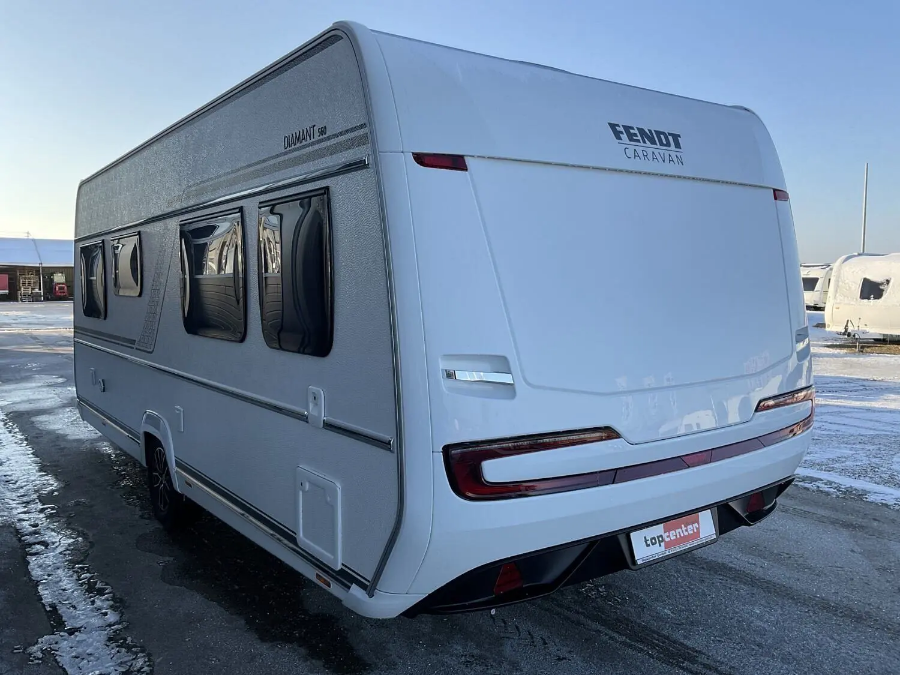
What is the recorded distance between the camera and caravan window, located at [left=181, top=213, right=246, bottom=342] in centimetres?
362

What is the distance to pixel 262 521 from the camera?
342cm

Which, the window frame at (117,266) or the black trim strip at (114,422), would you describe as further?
the black trim strip at (114,422)

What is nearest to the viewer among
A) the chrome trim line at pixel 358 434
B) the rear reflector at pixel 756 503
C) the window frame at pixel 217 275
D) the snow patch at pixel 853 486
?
the chrome trim line at pixel 358 434

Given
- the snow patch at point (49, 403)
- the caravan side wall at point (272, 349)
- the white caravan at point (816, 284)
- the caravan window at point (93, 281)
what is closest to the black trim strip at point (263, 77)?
the caravan side wall at point (272, 349)

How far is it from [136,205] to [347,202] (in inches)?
126

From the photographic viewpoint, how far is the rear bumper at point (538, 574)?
2596mm

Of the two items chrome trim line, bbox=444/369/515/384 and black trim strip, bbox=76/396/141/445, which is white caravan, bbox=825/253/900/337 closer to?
black trim strip, bbox=76/396/141/445

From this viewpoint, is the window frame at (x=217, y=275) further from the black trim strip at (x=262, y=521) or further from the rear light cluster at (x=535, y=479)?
the rear light cluster at (x=535, y=479)

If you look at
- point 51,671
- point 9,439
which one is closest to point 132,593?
point 51,671

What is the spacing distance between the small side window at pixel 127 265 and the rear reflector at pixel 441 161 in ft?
11.1

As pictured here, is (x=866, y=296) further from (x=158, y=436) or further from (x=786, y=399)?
(x=158, y=436)

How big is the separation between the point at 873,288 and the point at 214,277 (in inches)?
727

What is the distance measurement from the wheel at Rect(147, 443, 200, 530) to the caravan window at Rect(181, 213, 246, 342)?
1.20m

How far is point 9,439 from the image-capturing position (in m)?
7.79
